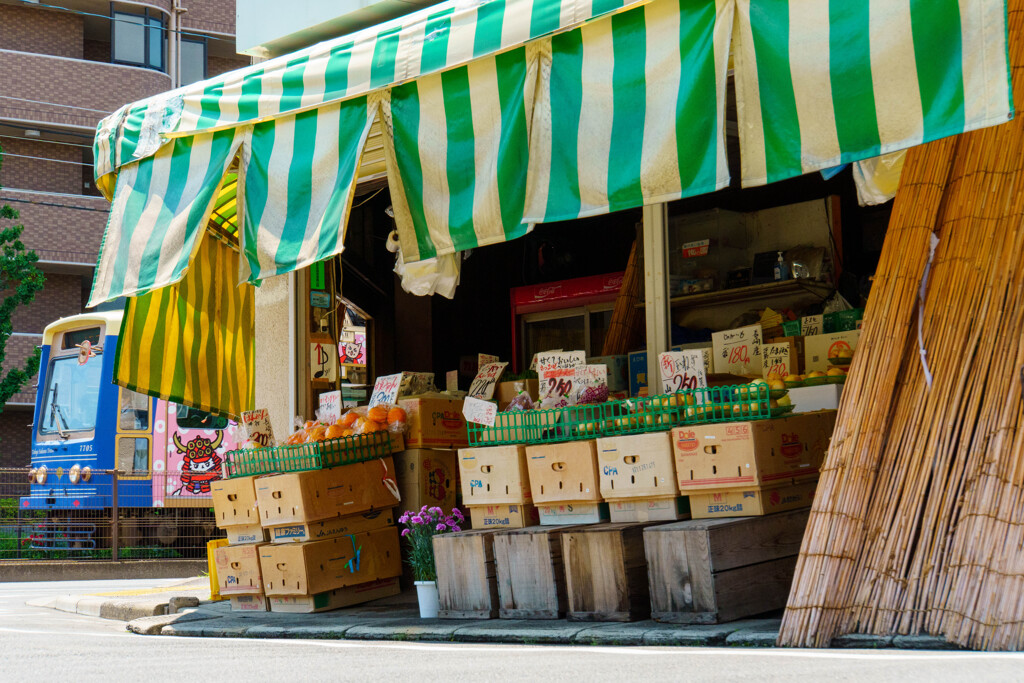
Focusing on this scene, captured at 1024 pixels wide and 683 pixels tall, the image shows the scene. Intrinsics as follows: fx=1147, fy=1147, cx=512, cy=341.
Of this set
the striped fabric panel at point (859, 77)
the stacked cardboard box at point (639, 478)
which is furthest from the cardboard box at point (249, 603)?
the striped fabric panel at point (859, 77)

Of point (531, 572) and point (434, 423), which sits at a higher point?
point (434, 423)

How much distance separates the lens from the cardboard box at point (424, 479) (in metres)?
8.77

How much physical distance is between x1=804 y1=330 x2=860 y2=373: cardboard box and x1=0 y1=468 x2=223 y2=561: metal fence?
1200 cm

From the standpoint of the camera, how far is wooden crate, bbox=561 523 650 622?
20.7ft

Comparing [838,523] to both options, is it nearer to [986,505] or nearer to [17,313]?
[986,505]

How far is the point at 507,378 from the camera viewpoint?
9078 mm

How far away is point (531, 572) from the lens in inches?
267

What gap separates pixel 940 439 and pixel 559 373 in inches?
119

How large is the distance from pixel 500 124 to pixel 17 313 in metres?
26.3

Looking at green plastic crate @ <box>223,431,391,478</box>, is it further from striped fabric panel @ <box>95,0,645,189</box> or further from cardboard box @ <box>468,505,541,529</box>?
striped fabric panel @ <box>95,0,645,189</box>

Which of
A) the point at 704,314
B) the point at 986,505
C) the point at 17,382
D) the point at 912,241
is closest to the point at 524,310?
the point at 704,314

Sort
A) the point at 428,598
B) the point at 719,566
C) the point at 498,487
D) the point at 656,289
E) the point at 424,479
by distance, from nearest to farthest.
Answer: the point at 719,566
the point at 498,487
the point at 428,598
the point at 656,289
the point at 424,479

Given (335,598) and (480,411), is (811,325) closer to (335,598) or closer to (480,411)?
(480,411)

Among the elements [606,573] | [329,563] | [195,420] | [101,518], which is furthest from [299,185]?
[101,518]
